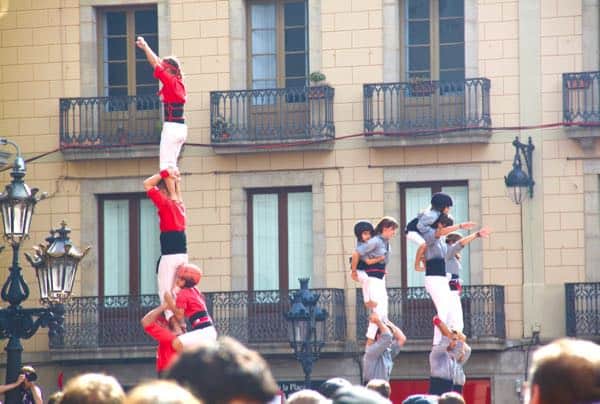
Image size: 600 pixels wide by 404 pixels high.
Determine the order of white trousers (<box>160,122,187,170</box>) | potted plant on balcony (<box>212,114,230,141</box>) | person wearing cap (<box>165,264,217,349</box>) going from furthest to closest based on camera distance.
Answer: potted plant on balcony (<box>212,114,230,141</box>) < white trousers (<box>160,122,187,170</box>) < person wearing cap (<box>165,264,217,349</box>)

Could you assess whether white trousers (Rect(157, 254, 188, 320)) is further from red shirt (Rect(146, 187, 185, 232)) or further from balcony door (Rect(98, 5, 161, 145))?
balcony door (Rect(98, 5, 161, 145))

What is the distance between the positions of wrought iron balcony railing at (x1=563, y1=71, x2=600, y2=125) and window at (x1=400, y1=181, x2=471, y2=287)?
2.50 metres

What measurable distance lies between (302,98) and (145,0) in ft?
12.8

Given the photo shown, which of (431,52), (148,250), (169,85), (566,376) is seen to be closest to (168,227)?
(169,85)

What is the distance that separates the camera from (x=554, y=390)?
228 inches

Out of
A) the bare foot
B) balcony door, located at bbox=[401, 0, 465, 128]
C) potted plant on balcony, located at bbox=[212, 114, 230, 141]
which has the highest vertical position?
balcony door, located at bbox=[401, 0, 465, 128]

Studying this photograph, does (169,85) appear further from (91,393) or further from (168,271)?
(91,393)

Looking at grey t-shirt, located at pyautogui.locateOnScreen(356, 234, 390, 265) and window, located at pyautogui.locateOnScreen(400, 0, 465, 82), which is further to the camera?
window, located at pyautogui.locateOnScreen(400, 0, 465, 82)

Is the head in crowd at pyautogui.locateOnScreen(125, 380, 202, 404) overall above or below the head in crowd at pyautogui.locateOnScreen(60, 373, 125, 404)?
above

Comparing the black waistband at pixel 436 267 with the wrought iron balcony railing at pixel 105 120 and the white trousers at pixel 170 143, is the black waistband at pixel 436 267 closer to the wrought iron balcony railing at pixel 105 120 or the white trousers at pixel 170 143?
the white trousers at pixel 170 143

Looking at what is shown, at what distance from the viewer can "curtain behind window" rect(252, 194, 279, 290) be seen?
35.1 m

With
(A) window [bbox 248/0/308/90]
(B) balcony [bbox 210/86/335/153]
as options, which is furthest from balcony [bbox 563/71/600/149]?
(A) window [bbox 248/0/308/90]

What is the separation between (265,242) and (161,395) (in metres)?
29.8

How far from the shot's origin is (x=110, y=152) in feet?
115
